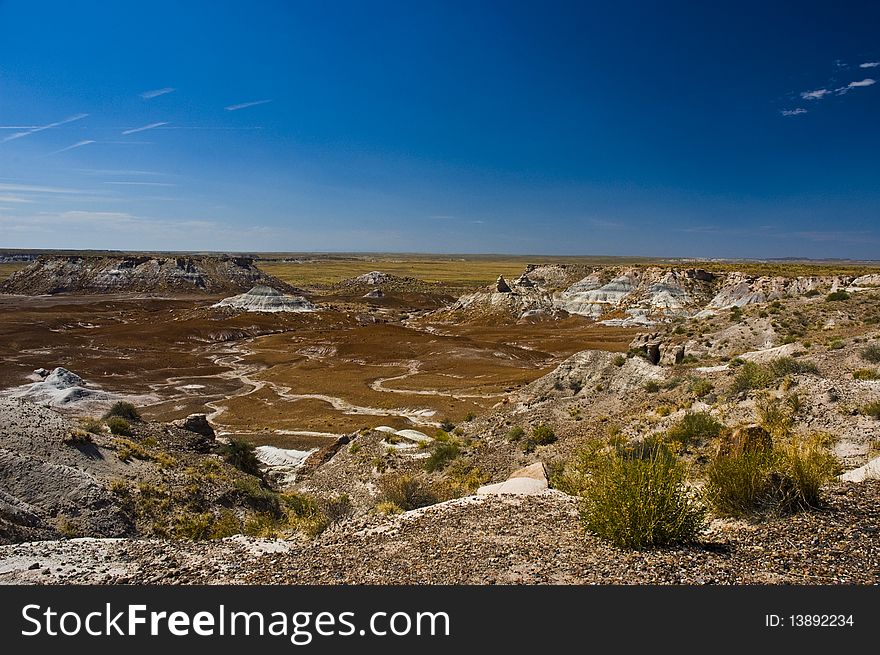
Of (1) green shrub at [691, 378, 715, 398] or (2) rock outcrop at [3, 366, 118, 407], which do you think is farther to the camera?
(2) rock outcrop at [3, 366, 118, 407]

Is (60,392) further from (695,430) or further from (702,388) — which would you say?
(695,430)

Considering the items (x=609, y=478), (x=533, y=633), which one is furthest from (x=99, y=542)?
(x=609, y=478)

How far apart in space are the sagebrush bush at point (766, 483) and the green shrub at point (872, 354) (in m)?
9.92

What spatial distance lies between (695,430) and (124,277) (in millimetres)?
167097

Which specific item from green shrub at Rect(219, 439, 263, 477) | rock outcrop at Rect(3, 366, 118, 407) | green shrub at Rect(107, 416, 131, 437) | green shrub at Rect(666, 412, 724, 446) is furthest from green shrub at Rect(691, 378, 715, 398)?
rock outcrop at Rect(3, 366, 118, 407)

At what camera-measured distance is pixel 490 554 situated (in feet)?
20.1

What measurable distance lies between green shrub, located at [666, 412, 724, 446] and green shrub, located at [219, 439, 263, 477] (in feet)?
50.2

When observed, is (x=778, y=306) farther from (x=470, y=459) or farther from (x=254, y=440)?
(x=254, y=440)

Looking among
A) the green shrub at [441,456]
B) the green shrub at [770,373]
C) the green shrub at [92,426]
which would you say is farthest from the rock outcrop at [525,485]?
the green shrub at [92,426]

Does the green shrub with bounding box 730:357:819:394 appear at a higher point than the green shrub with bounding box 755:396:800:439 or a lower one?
higher

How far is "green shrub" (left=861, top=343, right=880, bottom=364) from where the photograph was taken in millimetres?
13883

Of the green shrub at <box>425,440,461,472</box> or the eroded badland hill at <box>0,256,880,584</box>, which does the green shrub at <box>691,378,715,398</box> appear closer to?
the eroded badland hill at <box>0,256,880,584</box>

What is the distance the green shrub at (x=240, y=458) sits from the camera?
64.3ft

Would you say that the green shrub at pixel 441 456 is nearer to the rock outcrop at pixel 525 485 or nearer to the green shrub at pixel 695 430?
the rock outcrop at pixel 525 485
